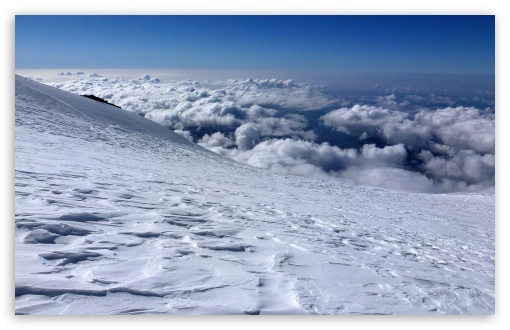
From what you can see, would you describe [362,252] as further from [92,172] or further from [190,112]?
[190,112]

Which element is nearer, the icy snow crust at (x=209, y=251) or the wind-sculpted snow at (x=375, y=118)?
the icy snow crust at (x=209, y=251)

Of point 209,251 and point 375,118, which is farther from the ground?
point 375,118

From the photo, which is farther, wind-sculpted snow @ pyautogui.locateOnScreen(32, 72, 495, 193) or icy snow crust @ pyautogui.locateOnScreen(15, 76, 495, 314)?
wind-sculpted snow @ pyautogui.locateOnScreen(32, 72, 495, 193)

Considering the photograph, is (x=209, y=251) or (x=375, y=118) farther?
(x=375, y=118)

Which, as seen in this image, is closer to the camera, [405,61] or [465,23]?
[465,23]

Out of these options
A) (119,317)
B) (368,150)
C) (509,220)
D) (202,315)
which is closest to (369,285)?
(202,315)

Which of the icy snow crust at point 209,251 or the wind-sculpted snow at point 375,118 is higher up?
the wind-sculpted snow at point 375,118

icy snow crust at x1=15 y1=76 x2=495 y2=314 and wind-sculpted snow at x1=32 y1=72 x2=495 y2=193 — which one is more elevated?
wind-sculpted snow at x1=32 y1=72 x2=495 y2=193

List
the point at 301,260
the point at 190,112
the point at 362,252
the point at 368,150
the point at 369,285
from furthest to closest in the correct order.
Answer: the point at 190,112, the point at 368,150, the point at 362,252, the point at 301,260, the point at 369,285
